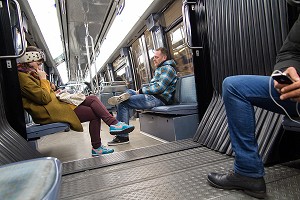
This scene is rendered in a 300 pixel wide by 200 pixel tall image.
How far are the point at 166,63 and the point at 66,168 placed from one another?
7.69 ft

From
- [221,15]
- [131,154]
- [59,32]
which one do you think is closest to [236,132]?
[131,154]

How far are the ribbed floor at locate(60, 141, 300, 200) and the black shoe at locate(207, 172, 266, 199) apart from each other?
0.12 feet

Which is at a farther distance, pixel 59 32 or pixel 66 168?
pixel 59 32

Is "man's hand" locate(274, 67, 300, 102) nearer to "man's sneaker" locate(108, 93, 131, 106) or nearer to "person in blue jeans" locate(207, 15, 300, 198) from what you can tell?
"person in blue jeans" locate(207, 15, 300, 198)

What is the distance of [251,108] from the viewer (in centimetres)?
139

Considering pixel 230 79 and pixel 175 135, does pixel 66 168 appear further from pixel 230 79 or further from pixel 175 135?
pixel 230 79

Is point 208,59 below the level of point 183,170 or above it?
above

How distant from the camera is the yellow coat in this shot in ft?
8.59

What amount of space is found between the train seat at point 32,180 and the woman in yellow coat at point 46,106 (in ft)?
6.44

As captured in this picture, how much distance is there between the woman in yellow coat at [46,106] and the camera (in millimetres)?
2635

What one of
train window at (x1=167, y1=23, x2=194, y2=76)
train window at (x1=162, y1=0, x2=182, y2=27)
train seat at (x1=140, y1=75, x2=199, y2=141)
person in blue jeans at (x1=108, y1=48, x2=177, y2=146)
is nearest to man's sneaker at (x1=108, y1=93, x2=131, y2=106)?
person in blue jeans at (x1=108, y1=48, x2=177, y2=146)

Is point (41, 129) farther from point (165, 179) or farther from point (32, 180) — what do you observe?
point (32, 180)

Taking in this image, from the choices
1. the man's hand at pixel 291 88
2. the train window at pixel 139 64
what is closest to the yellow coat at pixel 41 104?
the man's hand at pixel 291 88

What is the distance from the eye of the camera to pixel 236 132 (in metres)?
1.42
